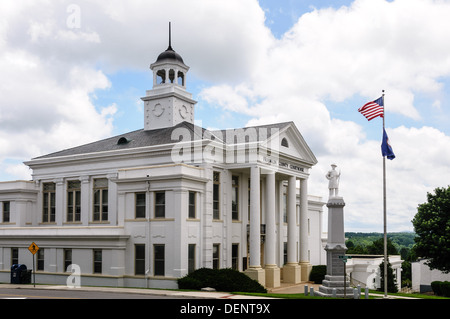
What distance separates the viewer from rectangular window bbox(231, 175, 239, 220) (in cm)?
4097

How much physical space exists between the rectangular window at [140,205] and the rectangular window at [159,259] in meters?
2.46

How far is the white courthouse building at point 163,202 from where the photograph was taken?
115 feet

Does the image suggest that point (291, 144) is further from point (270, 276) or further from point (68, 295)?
point (68, 295)

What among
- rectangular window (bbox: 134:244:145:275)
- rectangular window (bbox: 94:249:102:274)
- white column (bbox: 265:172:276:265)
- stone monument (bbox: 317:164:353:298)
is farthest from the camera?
white column (bbox: 265:172:276:265)

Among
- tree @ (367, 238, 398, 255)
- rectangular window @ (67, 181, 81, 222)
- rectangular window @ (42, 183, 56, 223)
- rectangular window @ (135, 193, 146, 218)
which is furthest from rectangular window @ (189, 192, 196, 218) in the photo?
tree @ (367, 238, 398, 255)

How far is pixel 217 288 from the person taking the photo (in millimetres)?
32406

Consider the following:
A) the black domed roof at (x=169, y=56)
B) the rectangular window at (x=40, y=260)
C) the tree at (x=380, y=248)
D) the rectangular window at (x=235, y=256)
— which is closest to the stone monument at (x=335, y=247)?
the rectangular window at (x=235, y=256)

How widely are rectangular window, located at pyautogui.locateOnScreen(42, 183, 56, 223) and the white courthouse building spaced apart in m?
0.10

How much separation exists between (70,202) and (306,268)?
2094cm

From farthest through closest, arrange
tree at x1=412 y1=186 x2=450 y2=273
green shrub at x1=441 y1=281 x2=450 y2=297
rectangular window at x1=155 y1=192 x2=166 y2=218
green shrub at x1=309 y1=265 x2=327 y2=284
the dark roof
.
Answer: tree at x1=412 y1=186 x2=450 y2=273 < green shrub at x1=441 y1=281 x2=450 y2=297 < green shrub at x1=309 y1=265 x2=327 y2=284 < the dark roof < rectangular window at x1=155 y1=192 x2=166 y2=218

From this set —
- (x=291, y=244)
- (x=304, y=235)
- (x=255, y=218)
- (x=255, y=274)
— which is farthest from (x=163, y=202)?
(x=304, y=235)

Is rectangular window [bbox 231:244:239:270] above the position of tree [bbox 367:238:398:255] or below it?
above

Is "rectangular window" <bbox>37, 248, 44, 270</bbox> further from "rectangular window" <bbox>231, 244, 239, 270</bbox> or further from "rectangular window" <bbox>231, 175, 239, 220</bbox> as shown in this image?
"rectangular window" <bbox>231, 175, 239, 220</bbox>

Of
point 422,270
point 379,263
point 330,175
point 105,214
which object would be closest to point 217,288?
point 330,175
